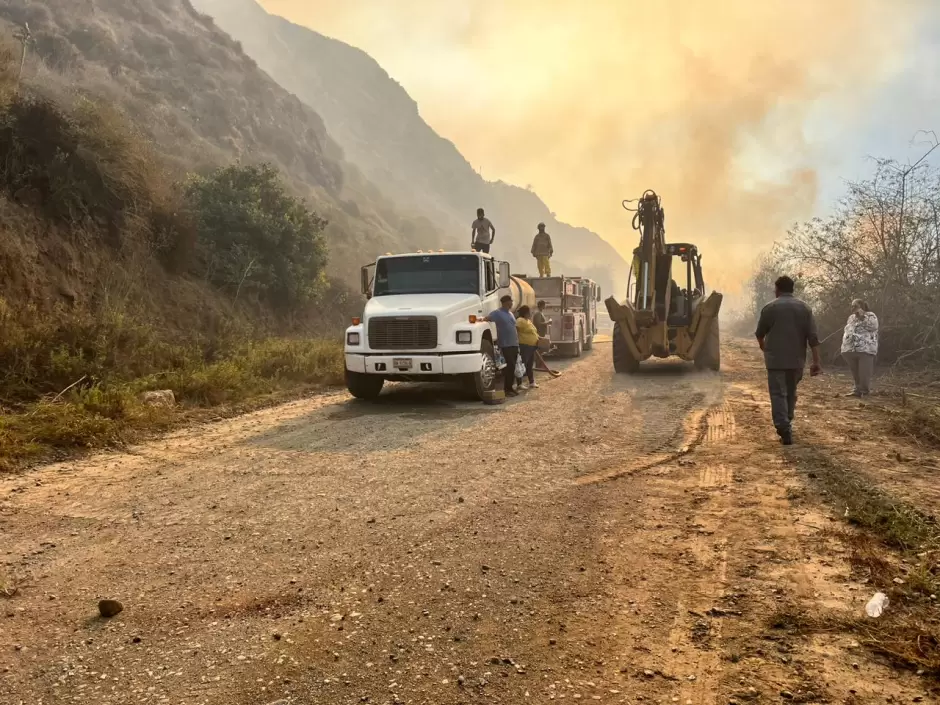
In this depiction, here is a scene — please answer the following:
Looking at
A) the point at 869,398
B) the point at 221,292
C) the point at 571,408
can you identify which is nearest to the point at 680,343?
the point at 869,398

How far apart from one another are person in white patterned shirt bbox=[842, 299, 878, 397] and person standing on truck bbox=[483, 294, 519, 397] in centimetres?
582

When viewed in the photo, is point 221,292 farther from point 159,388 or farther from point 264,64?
point 264,64

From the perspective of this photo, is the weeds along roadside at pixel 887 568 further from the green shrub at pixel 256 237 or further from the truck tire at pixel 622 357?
the green shrub at pixel 256 237

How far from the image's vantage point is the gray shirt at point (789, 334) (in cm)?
719

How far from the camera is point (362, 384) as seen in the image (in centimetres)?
1036

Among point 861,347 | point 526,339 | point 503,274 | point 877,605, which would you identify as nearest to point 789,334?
point 861,347

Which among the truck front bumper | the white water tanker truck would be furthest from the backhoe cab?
the truck front bumper

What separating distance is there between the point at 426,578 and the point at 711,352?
40.2 ft

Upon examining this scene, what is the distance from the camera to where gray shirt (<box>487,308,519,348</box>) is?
10.9 metres

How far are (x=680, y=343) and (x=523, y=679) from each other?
12.3m

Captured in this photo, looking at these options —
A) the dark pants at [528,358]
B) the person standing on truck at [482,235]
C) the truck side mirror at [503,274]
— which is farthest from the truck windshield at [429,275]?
the person standing on truck at [482,235]

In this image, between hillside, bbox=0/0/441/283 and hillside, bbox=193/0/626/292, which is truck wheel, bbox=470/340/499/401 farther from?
hillside, bbox=193/0/626/292

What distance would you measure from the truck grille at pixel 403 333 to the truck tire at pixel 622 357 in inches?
235

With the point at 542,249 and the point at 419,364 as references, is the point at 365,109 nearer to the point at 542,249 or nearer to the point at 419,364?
the point at 542,249
